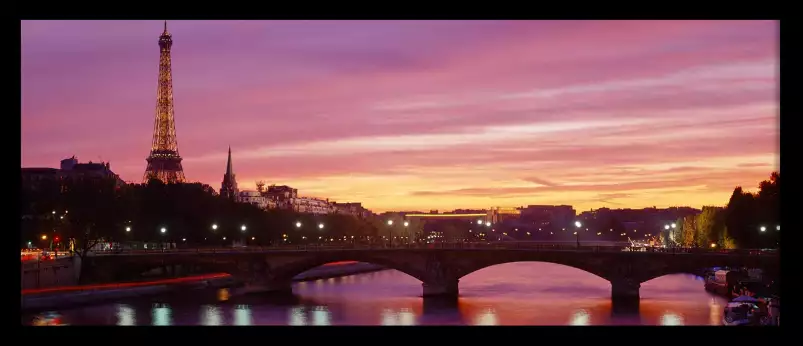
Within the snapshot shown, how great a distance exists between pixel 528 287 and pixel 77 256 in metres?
19.6

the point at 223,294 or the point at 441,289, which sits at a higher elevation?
the point at 441,289

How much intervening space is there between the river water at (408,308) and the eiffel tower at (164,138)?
33889 millimetres

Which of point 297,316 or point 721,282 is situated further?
point 721,282

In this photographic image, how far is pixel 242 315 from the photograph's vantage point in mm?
32031

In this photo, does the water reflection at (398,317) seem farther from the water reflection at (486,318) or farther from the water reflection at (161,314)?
the water reflection at (161,314)

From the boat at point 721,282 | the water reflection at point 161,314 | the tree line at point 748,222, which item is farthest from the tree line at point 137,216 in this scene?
the tree line at point 748,222

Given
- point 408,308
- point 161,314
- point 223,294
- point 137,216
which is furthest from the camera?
point 137,216

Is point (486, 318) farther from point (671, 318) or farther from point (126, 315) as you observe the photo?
point (126, 315)

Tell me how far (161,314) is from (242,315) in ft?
8.26

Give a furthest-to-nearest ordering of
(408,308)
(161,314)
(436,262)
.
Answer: (436,262)
(408,308)
(161,314)

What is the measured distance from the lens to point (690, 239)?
6038cm

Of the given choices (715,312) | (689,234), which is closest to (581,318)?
(715,312)

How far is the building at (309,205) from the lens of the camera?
135 meters
